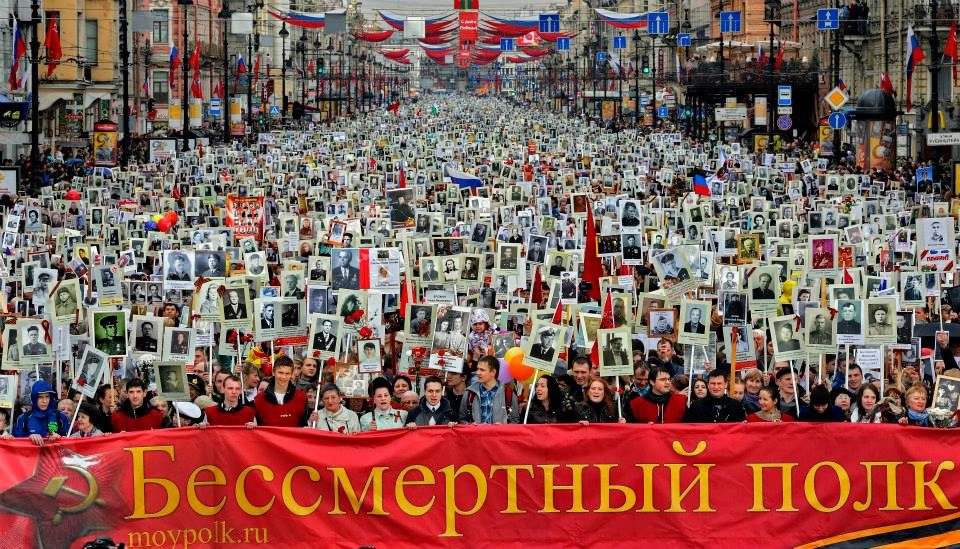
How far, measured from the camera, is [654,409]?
499 inches

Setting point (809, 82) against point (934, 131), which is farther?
point (809, 82)

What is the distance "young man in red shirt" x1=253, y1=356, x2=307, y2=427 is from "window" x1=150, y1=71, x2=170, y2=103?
77.3 metres

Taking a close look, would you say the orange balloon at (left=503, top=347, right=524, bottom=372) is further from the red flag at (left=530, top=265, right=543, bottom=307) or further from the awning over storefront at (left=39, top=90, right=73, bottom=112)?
the awning over storefront at (left=39, top=90, right=73, bottom=112)

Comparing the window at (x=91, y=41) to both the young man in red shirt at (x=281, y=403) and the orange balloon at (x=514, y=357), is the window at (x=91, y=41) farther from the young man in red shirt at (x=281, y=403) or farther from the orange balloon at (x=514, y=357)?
Answer: the young man in red shirt at (x=281, y=403)

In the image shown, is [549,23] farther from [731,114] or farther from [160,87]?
[160,87]

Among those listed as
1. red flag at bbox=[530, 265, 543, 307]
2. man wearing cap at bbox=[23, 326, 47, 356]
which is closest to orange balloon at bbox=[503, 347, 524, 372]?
man wearing cap at bbox=[23, 326, 47, 356]

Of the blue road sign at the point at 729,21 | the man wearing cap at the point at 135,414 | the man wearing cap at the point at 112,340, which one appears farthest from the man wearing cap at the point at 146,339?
the blue road sign at the point at 729,21

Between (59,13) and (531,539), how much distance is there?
201 feet

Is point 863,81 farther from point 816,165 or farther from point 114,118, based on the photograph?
point 114,118

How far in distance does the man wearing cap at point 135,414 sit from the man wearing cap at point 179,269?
7.21 m

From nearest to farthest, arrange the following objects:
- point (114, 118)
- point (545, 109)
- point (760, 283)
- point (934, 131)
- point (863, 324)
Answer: point (863, 324)
point (760, 283)
point (934, 131)
point (114, 118)
point (545, 109)

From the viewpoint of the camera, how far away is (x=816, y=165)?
4981 cm

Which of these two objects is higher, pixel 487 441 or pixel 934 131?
pixel 934 131

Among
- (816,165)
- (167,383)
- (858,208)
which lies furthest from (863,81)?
(167,383)
